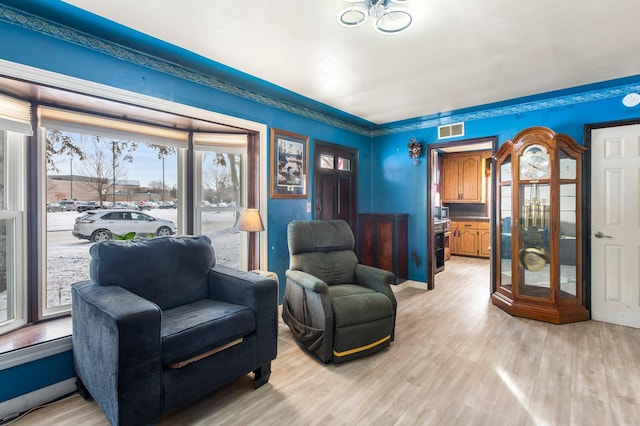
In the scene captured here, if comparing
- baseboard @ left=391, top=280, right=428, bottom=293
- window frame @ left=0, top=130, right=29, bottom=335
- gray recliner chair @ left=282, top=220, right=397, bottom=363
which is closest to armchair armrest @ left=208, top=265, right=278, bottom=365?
gray recliner chair @ left=282, top=220, right=397, bottom=363

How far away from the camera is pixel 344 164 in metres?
4.53

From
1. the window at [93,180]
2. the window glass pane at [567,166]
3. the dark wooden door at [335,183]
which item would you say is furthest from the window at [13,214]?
the window glass pane at [567,166]

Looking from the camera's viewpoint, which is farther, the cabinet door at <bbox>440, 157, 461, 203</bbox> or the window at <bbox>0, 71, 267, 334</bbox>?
the cabinet door at <bbox>440, 157, 461, 203</bbox>

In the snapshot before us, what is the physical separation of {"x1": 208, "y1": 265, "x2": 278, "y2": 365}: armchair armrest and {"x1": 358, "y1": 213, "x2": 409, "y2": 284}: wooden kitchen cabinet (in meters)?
2.51

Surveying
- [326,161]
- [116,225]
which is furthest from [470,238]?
[116,225]

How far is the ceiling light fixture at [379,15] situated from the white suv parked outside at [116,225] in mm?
2415

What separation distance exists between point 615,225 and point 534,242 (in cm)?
75

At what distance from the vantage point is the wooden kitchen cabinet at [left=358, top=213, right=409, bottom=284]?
4.32m

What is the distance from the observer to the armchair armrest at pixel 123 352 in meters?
1.47

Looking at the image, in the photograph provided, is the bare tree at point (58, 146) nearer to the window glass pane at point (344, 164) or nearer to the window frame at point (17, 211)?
the window frame at point (17, 211)

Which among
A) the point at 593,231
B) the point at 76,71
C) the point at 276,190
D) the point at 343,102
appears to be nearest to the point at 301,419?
the point at 276,190

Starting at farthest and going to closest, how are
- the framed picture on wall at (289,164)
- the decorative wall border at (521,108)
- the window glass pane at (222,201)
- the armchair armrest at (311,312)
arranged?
the framed picture on wall at (289,164) → the window glass pane at (222,201) → the decorative wall border at (521,108) → the armchair armrest at (311,312)

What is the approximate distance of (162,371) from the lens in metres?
1.62

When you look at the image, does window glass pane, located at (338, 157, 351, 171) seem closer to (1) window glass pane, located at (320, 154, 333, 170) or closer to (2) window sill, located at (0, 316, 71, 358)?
(1) window glass pane, located at (320, 154, 333, 170)
